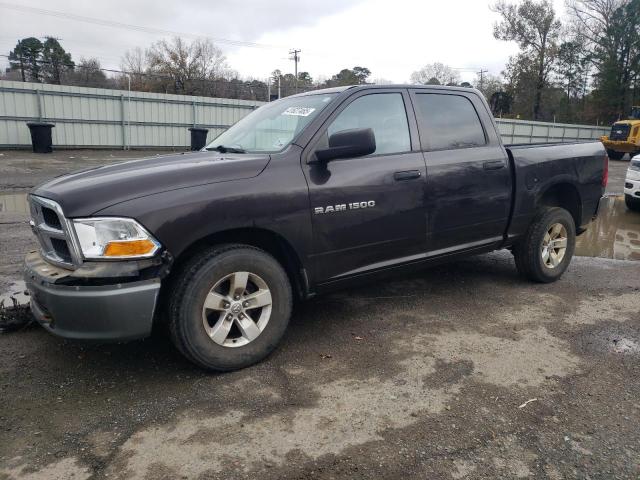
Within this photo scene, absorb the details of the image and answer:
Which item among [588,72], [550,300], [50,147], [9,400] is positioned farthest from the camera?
[588,72]

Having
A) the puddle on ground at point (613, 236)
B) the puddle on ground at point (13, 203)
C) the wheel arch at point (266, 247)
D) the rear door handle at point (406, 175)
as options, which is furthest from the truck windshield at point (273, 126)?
the puddle on ground at point (13, 203)

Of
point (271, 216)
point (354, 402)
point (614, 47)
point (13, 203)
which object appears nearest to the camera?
point (354, 402)

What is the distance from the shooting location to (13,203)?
29.4 feet

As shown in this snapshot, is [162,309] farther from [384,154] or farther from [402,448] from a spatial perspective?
[384,154]

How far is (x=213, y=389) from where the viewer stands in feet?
10.1

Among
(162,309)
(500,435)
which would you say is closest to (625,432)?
(500,435)

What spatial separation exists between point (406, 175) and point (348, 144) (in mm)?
723

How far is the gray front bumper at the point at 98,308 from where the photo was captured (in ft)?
9.09

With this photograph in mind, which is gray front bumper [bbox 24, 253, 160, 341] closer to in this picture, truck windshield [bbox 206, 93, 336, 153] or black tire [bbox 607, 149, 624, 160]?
truck windshield [bbox 206, 93, 336, 153]

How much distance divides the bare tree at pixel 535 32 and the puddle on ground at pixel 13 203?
47468mm

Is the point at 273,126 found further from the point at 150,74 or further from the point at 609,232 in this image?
the point at 150,74

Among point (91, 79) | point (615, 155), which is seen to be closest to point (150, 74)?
point (91, 79)

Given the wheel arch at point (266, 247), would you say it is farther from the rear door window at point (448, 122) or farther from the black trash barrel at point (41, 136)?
the black trash barrel at point (41, 136)

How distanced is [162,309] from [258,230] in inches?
30.3
